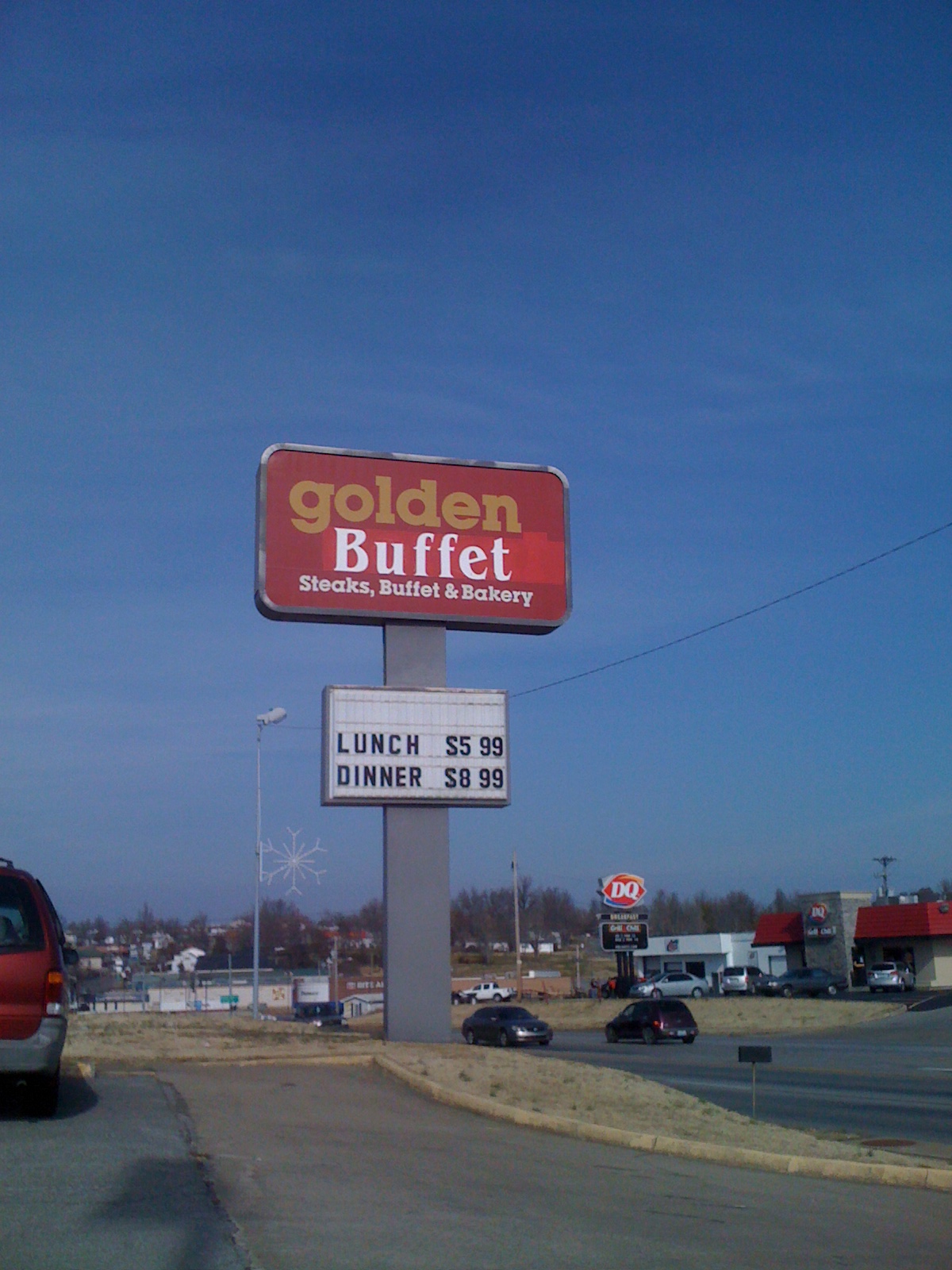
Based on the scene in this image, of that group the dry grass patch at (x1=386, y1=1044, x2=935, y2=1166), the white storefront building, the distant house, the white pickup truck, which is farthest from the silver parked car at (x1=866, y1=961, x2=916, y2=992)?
the distant house

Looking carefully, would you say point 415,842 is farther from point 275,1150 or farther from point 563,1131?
point 275,1150

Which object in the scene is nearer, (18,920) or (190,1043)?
(18,920)

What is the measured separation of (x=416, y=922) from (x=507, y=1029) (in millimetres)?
15313

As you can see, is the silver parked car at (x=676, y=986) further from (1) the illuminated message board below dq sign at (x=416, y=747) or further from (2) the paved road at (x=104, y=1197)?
(2) the paved road at (x=104, y=1197)

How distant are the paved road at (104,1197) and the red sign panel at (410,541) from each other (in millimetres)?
10581

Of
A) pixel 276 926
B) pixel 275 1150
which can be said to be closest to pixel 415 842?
pixel 275 1150

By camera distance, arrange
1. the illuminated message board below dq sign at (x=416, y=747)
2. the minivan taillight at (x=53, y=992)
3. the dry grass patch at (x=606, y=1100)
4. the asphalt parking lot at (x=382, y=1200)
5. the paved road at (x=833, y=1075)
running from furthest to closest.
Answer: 1. the illuminated message board below dq sign at (x=416, y=747)
2. the paved road at (x=833, y=1075)
3. the dry grass patch at (x=606, y=1100)
4. the minivan taillight at (x=53, y=992)
5. the asphalt parking lot at (x=382, y=1200)

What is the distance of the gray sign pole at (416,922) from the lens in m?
19.5

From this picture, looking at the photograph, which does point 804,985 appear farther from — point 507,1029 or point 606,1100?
point 606,1100

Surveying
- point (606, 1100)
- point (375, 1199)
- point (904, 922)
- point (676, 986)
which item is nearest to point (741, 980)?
point (676, 986)

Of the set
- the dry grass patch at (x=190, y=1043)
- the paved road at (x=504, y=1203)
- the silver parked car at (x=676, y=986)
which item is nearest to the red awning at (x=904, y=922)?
the silver parked car at (x=676, y=986)

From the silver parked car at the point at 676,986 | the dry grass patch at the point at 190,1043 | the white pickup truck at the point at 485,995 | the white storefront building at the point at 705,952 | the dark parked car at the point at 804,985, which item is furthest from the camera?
the white storefront building at the point at 705,952

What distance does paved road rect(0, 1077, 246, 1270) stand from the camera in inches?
242

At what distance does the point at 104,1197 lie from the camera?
24.0 feet
